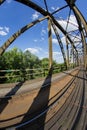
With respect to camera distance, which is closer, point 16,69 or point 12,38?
Result: point 12,38

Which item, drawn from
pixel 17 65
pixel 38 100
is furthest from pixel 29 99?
pixel 17 65

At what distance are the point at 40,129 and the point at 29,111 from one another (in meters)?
2.50

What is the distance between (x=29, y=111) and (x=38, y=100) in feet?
6.43

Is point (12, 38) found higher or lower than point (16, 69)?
higher

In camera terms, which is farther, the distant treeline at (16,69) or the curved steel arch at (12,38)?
the distant treeline at (16,69)

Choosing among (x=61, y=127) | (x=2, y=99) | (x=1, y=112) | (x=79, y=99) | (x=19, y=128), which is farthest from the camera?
(x=2, y=99)

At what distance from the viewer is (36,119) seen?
6.92m

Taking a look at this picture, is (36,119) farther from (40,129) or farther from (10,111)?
(10,111)

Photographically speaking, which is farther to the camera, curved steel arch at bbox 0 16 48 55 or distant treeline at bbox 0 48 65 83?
distant treeline at bbox 0 48 65 83

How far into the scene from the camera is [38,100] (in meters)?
10.2

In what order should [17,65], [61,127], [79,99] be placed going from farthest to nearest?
[17,65]
[79,99]
[61,127]

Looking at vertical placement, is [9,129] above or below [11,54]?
below

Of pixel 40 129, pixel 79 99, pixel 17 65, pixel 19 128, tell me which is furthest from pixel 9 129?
pixel 17 65

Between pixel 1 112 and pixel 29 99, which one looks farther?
pixel 29 99
